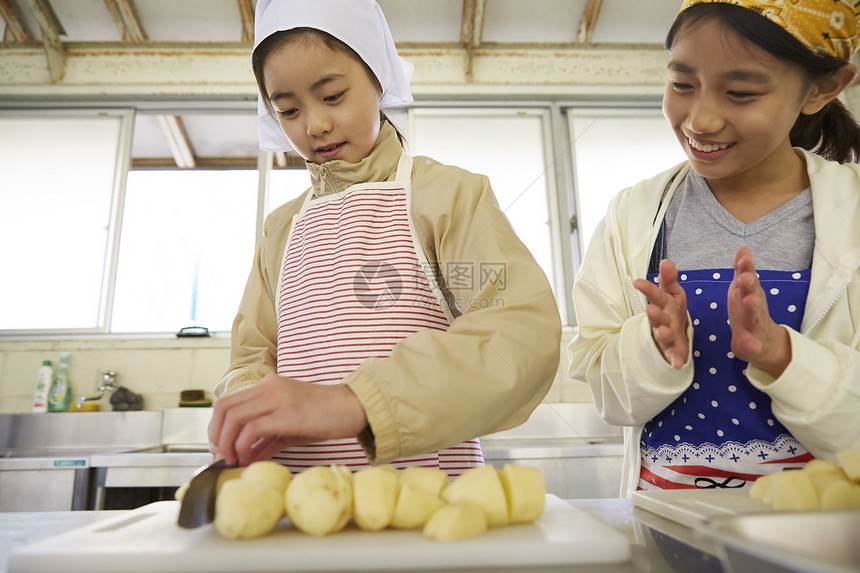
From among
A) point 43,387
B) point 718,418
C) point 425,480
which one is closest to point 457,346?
point 425,480

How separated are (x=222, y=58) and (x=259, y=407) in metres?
2.48

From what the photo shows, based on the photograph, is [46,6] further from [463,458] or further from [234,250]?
[463,458]

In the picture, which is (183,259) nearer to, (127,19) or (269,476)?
(127,19)

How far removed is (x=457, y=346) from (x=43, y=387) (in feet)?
7.17

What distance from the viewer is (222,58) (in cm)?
253

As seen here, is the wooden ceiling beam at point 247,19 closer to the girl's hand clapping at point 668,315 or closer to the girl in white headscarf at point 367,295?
the girl in white headscarf at point 367,295

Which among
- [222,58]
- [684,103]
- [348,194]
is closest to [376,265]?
[348,194]

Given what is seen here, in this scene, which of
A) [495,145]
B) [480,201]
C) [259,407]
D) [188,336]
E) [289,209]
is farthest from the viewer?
[495,145]

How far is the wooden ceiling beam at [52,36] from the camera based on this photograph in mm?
2344

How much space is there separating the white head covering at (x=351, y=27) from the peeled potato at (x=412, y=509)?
508 millimetres

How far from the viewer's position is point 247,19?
2.43 metres

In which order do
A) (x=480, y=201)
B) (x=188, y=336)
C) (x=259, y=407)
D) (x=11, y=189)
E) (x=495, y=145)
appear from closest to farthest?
(x=259, y=407) → (x=480, y=201) → (x=188, y=336) → (x=11, y=189) → (x=495, y=145)

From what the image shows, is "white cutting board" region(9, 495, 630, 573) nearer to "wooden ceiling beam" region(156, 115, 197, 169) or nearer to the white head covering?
the white head covering

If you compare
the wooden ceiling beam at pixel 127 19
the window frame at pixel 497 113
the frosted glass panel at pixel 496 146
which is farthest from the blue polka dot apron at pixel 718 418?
the wooden ceiling beam at pixel 127 19
